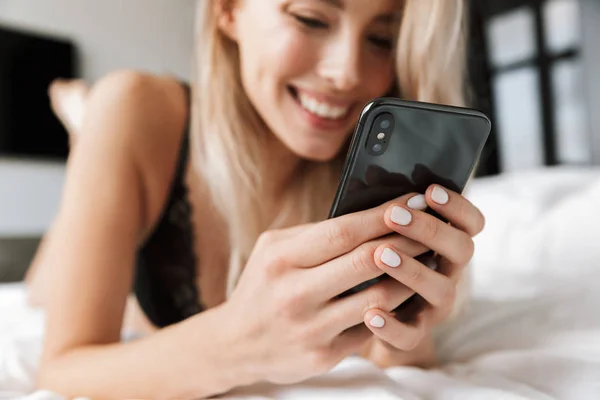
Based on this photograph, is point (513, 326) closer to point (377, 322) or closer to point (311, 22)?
point (377, 322)

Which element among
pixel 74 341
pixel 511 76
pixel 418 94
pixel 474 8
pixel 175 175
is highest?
pixel 474 8

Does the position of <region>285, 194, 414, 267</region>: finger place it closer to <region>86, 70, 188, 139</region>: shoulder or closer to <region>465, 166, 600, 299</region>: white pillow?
<region>86, 70, 188, 139</region>: shoulder

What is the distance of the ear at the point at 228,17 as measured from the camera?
675 mm

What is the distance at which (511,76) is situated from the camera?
6.32ft

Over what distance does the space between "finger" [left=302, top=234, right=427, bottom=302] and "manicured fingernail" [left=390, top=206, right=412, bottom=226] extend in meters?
0.02

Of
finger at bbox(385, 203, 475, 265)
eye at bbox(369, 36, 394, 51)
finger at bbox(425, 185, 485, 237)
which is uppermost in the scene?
eye at bbox(369, 36, 394, 51)

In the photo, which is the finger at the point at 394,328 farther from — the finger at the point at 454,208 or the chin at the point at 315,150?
the chin at the point at 315,150

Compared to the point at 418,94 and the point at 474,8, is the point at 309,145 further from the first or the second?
the point at 474,8

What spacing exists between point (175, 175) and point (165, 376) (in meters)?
0.35

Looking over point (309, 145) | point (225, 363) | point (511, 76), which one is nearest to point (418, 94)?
point (309, 145)

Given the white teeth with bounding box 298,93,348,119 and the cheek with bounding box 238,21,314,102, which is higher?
the cheek with bounding box 238,21,314,102

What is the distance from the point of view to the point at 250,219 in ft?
2.43

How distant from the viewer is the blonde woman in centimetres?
36

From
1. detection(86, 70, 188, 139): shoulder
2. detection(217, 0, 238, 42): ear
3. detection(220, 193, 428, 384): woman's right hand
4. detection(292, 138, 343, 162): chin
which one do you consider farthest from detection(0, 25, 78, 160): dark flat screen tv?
detection(220, 193, 428, 384): woman's right hand
